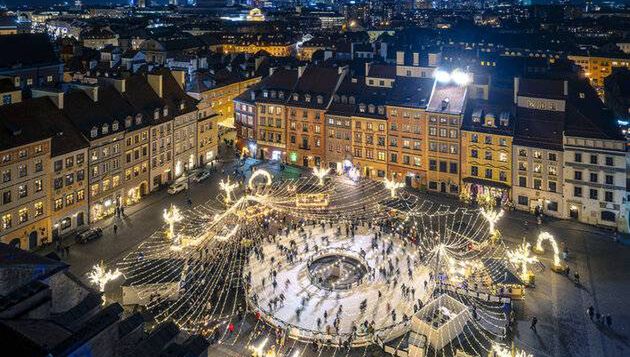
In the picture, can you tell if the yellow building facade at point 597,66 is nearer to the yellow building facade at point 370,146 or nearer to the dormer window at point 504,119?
the dormer window at point 504,119

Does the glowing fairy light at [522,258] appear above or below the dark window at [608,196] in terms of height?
below

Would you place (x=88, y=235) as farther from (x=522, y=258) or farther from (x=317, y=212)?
(x=522, y=258)

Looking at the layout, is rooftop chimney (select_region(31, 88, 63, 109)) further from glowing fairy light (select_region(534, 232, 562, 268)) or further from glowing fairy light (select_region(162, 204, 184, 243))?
glowing fairy light (select_region(534, 232, 562, 268))

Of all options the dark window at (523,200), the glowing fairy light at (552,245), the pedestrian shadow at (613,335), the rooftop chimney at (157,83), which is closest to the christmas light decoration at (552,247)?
the glowing fairy light at (552,245)

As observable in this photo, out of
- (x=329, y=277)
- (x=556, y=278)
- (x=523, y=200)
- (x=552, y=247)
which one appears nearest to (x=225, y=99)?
(x=523, y=200)

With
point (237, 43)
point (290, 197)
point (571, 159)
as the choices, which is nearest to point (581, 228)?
point (571, 159)

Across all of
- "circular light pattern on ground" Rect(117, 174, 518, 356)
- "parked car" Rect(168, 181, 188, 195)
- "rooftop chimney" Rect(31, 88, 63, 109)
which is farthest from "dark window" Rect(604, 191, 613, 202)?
"rooftop chimney" Rect(31, 88, 63, 109)

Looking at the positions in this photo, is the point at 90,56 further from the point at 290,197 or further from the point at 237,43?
the point at 290,197
